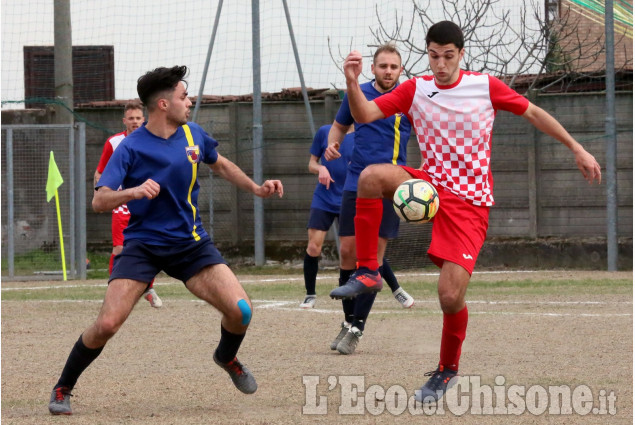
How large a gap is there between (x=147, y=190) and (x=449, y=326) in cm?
179

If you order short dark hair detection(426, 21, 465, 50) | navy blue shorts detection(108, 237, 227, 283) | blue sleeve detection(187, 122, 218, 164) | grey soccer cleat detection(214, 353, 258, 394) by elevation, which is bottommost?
grey soccer cleat detection(214, 353, 258, 394)

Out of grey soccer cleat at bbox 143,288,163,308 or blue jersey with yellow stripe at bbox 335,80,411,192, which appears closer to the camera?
blue jersey with yellow stripe at bbox 335,80,411,192

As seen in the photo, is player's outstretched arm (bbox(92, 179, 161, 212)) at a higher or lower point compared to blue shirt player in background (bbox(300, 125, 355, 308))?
higher

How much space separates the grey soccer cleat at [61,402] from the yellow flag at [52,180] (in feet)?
31.7

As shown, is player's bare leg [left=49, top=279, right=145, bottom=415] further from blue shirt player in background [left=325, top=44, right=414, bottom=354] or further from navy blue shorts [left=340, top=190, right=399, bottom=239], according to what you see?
navy blue shorts [left=340, top=190, right=399, bottom=239]

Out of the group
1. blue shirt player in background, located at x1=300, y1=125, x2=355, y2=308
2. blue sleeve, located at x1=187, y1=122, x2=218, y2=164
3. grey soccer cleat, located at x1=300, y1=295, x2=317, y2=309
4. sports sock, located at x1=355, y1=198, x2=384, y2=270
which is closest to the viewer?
blue sleeve, located at x1=187, y1=122, x2=218, y2=164

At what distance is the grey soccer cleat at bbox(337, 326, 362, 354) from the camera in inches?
302

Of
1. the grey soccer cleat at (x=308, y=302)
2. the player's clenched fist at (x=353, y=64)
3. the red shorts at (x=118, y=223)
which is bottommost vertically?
the grey soccer cleat at (x=308, y=302)

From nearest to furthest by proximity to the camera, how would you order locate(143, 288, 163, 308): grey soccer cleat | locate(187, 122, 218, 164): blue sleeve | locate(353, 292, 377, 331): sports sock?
locate(187, 122, 218, 164): blue sleeve, locate(353, 292, 377, 331): sports sock, locate(143, 288, 163, 308): grey soccer cleat

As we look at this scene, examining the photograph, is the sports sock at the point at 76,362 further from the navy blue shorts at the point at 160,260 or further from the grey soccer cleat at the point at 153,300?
the grey soccer cleat at the point at 153,300

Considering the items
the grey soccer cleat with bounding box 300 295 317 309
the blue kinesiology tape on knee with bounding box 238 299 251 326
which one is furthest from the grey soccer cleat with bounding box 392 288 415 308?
the blue kinesiology tape on knee with bounding box 238 299 251 326

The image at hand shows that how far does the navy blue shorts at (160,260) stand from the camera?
5805mm

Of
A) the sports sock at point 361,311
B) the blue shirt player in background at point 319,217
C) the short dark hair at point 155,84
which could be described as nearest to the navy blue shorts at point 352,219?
the sports sock at point 361,311

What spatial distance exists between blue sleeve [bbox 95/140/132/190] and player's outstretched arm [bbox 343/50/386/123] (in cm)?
123
